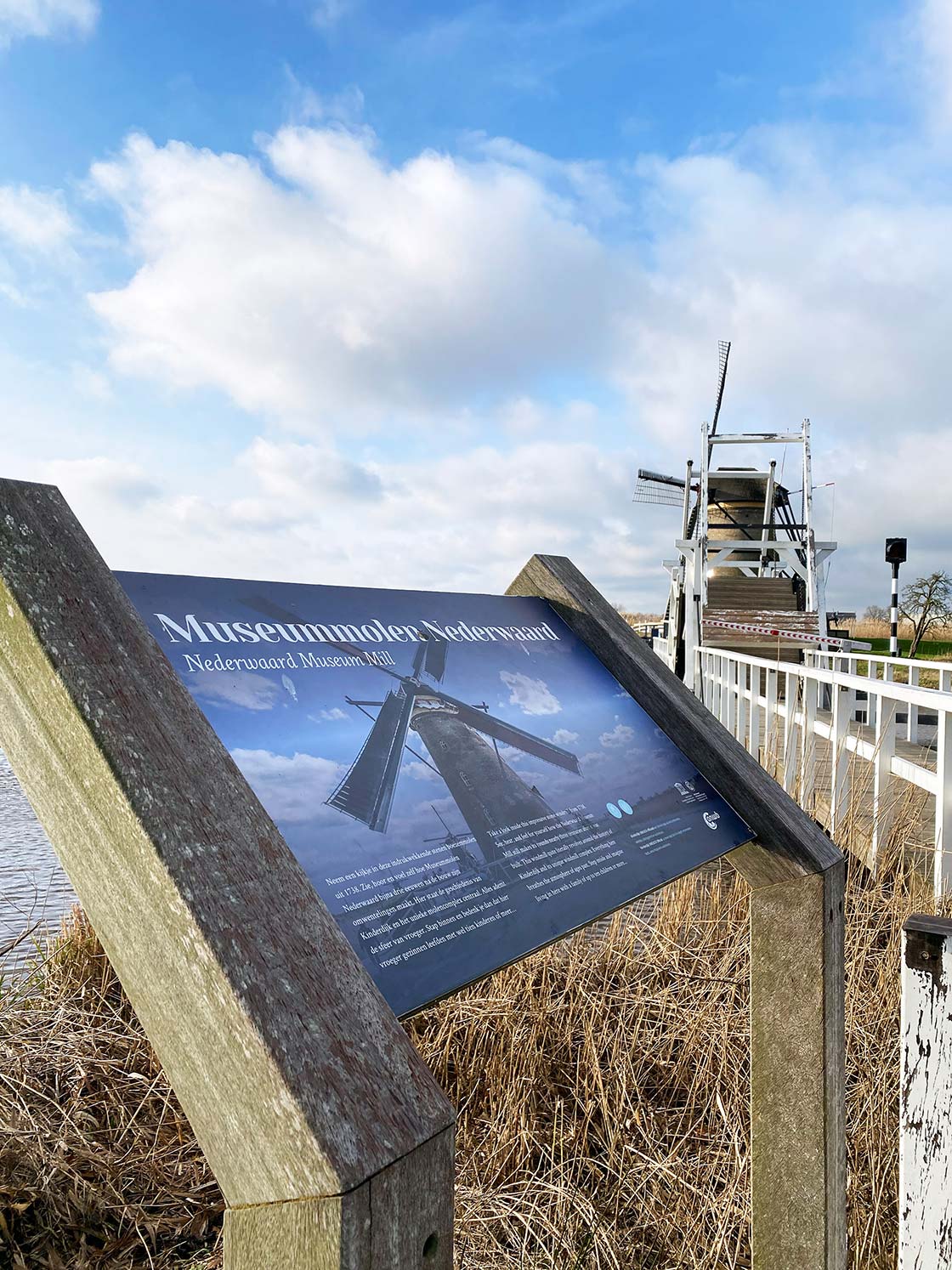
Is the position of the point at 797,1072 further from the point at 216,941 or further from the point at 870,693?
the point at 870,693

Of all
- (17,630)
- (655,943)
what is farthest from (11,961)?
(17,630)

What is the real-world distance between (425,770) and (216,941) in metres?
0.50

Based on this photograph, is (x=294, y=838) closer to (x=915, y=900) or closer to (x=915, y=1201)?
(x=915, y=1201)

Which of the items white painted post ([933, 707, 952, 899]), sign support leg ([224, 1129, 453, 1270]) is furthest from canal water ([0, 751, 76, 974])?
white painted post ([933, 707, 952, 899])

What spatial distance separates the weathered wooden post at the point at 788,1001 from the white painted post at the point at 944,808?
5.61 ft

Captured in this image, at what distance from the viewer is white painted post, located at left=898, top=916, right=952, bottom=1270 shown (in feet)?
4.66

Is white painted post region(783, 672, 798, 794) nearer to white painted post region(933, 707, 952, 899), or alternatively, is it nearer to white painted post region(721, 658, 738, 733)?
white painted post region(933, 707, 952, 899)

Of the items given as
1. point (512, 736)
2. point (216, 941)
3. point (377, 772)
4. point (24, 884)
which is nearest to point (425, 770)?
point (377, 772)

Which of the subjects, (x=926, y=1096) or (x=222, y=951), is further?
(x=926, y=1096)

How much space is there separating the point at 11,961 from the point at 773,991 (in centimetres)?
387

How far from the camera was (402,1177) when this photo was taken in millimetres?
801

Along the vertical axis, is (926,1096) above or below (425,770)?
below

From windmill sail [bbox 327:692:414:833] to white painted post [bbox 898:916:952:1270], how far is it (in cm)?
81

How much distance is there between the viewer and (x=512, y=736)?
4.91ft
